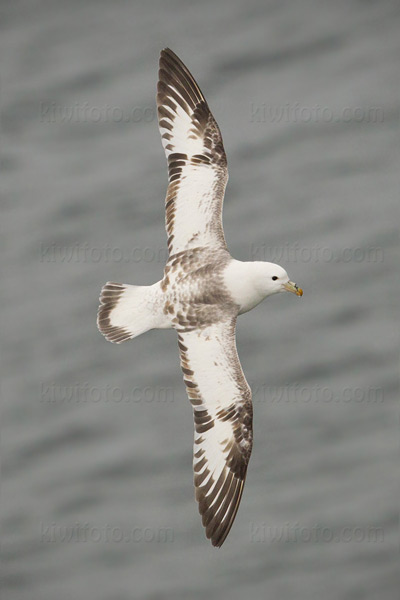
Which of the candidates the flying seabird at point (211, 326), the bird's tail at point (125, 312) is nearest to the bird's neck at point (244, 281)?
the flying seabird at point (211, 326)

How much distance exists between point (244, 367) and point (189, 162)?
7.51m

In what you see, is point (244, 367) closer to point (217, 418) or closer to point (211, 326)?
point (217, 418)

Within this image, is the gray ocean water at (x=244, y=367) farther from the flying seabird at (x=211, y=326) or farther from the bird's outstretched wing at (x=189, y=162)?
the flying seabird at (x=211, y=326)

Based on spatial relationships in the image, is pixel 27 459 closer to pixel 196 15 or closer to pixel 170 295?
pixel 170 295

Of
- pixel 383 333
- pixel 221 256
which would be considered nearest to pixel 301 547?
pixel 383 333

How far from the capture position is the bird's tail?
50.8 feet

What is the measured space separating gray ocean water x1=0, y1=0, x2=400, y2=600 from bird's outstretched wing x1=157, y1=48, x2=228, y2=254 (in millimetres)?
6847

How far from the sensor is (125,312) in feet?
51.6

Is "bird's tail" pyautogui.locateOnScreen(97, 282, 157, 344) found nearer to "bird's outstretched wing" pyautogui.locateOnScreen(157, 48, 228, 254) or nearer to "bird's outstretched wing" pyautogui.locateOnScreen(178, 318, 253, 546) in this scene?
"bird's outstretched wing" pyautogui.locateOnScreen(178, 318, 253, 546)

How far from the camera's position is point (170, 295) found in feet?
50.0

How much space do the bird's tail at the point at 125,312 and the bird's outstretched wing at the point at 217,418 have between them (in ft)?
1.67

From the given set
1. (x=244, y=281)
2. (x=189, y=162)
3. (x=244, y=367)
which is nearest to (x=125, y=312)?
(x=244, y=281)

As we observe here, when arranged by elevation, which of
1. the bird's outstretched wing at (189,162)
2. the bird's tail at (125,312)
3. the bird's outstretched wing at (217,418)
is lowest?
the bird's outstretched wing at (217,418)

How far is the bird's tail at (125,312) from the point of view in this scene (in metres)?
15.5
